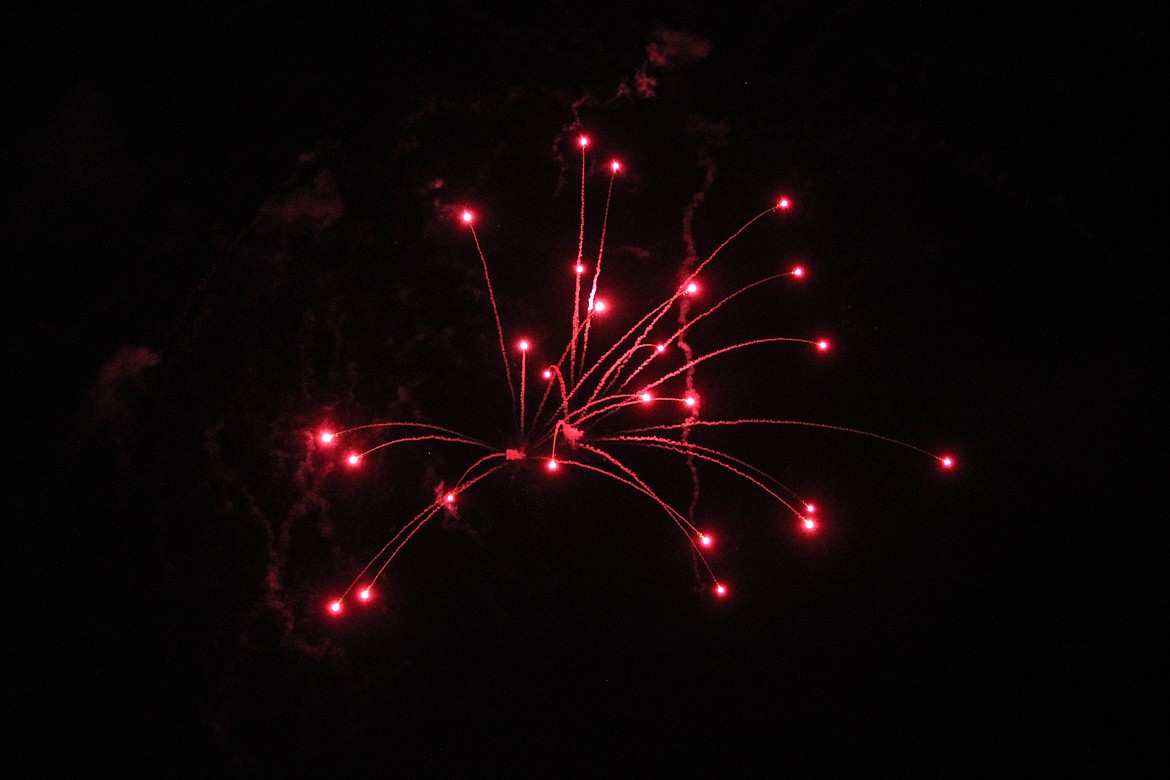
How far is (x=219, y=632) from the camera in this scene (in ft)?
14.3

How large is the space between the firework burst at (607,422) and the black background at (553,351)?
107 mm

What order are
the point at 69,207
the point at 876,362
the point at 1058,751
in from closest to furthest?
the point at 1058,751
the point at 876,362
the point at 69,207

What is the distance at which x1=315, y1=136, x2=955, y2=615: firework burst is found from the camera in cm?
437

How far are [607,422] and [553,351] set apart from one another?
63cm

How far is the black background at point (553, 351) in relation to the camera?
14.0 ft

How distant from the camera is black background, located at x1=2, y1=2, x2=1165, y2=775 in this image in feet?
14.0

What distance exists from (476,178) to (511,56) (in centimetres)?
100

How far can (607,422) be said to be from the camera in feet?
14.5

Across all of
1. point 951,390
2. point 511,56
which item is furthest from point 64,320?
point 951,390

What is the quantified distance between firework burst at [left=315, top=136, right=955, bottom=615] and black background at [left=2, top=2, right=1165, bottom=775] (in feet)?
0.35

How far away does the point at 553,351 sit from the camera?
4.53m

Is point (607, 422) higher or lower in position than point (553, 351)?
lower

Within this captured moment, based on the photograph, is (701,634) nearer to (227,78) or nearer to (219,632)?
(219,632)

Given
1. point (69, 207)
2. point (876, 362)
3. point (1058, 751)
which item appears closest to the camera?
point (1058, 751)
